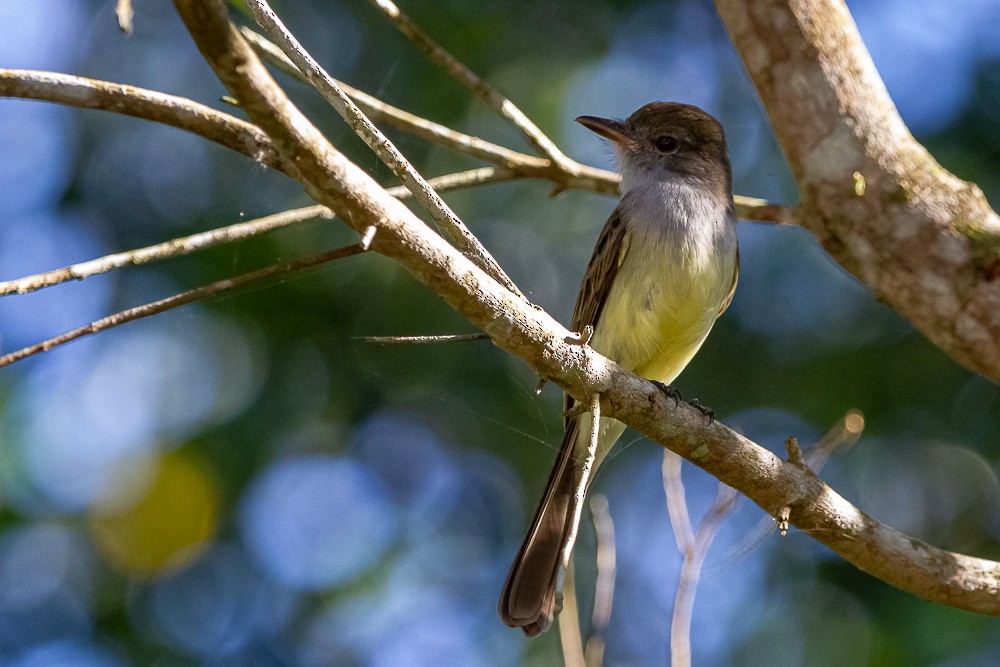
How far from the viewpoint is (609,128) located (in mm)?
4641

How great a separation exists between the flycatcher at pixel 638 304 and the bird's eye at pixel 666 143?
0.27m

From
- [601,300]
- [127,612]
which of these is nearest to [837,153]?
[601,300]

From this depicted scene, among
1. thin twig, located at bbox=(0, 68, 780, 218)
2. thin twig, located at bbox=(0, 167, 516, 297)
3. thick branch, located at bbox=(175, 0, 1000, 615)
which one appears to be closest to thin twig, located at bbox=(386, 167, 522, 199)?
thin twig, located at bbox=(0, 167, 516, 297)

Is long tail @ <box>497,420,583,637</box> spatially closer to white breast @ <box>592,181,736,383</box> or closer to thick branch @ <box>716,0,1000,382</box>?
white breast @ <box>592,181,736,383</box>

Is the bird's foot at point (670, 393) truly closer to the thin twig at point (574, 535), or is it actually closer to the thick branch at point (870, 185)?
the thin twig at point (574, 535)

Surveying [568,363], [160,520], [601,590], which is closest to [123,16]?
[568,363]

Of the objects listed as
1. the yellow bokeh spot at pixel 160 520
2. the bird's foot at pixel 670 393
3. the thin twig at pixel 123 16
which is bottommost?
the yellow bokeh spot at pixel 160 520

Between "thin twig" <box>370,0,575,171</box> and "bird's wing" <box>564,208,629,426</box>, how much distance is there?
0.31m

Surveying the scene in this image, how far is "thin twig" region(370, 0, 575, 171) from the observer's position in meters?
3.64

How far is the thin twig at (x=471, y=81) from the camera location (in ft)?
12.0

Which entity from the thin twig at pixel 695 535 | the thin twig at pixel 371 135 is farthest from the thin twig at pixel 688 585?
the thin twig at pixel 371 135

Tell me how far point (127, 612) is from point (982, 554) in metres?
4.08

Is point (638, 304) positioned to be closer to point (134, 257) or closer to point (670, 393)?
point (670, 393)

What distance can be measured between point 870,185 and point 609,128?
7.35ft
